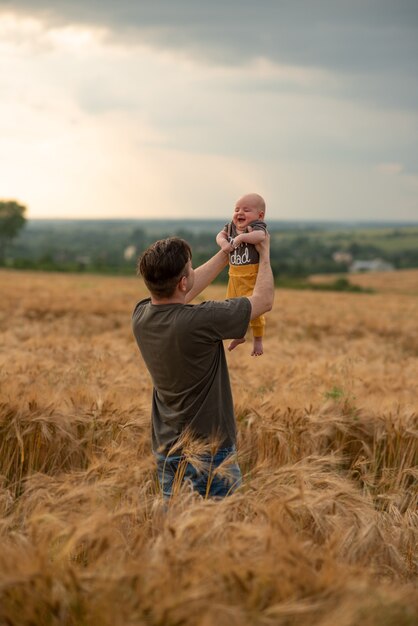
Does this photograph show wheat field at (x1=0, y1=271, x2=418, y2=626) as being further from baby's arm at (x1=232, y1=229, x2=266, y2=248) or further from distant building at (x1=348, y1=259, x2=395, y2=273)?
distant building at (x1=348, y1=259, x2=395, y2=273)

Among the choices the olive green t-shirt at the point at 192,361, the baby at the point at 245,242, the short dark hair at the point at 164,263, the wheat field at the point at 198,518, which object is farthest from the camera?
the baby at the point at 245,242

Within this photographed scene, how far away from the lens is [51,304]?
935 inches

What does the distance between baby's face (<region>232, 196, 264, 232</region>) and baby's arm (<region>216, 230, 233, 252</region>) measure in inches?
Answer: 5.1

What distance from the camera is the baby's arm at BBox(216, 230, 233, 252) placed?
13.4ft

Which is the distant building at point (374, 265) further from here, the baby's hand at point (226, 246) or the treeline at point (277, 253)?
the baby's hand at point (226, 246)

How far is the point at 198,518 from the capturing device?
259 centimetres

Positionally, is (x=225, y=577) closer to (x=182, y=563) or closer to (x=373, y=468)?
(x=182, y=563)

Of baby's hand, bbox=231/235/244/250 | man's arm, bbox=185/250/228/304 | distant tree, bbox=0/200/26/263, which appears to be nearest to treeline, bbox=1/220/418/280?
distant tree, bbox=0/200/26/263

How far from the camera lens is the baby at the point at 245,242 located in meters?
3.93

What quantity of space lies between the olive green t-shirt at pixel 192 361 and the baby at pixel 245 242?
11.9 inches

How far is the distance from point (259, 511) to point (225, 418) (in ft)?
3.34

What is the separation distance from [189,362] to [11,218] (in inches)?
4484

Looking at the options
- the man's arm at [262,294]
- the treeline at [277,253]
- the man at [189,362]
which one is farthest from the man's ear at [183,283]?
the treeline at [277,253]

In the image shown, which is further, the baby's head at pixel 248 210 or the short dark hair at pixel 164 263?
the baby's head at pixel 248 210
